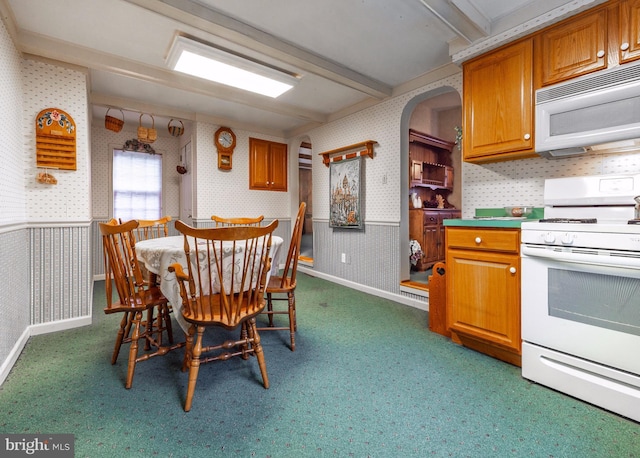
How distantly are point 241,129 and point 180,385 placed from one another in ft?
12.9

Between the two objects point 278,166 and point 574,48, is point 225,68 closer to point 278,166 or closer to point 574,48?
point 278,166

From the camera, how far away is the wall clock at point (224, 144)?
14.5ft

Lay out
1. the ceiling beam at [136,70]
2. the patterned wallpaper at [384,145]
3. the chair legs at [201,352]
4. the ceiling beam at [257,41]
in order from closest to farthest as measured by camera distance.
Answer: the chair legs at [201,352] < the ceiling beam at [257,41] < the ceiling beam at [136,70] < the patterned wallpaper at [384,145]

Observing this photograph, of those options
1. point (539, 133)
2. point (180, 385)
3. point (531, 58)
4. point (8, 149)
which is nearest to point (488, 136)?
point (539, 133)

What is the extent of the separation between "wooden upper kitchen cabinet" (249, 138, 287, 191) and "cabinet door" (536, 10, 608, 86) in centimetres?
383

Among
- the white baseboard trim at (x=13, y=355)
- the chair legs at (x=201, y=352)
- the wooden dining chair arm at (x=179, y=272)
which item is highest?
the wooden dining chair arm at (x=179, y=272)

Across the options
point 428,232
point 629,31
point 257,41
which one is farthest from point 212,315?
point 428,232

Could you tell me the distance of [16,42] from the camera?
2270 millimetres

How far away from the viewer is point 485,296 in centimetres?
204

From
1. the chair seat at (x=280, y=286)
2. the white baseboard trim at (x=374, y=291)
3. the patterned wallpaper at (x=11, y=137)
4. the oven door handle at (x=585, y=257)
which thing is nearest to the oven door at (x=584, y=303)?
the oven door handle at (x=585, y=257)

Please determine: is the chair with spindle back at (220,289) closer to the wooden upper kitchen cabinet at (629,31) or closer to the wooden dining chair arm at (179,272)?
the wooden dining chair arm at (179,272)

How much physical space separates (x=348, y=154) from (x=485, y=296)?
2584 millimetres

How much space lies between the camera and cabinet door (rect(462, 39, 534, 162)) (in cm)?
206

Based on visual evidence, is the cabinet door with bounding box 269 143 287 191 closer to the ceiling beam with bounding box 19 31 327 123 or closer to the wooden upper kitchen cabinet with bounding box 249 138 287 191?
the wooden upper kitchen cabinet with bounding box 249 138 287 191
